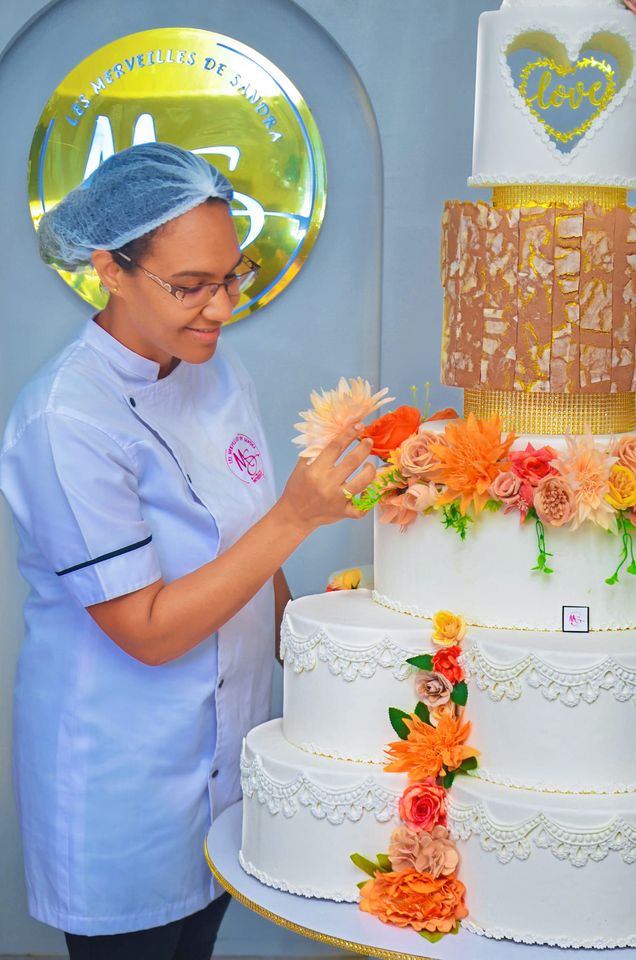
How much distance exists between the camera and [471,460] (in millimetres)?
1840

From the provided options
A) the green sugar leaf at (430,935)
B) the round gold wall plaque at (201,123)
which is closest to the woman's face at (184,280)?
the green sugar leaf at (430,935)

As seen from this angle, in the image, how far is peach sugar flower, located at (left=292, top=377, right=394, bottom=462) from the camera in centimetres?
192

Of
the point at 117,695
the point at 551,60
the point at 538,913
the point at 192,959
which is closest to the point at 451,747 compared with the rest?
the point at 538,913

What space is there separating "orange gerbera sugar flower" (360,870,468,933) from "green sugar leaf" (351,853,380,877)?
1.5 inches

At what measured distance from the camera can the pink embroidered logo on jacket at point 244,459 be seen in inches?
87.7

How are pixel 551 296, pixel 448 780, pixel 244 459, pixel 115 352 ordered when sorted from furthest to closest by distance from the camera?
pixel 244 459
pixel 115 352
pixel 551 296
pixel 448 780

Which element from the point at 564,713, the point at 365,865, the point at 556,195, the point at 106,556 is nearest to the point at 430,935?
the point at 365,865

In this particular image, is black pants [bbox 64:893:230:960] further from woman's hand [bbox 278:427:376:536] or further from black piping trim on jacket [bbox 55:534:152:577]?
woman's hand [bbox 278:427:376:536]

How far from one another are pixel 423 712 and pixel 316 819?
23 cm

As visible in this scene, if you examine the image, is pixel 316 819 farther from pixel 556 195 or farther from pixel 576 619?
pixel 556 195

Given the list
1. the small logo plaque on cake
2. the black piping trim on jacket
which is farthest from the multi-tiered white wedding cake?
the black piping trim on jacket

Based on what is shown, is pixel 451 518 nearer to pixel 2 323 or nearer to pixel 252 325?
pixel 252 325

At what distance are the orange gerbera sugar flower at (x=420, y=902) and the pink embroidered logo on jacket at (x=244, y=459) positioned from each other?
768mm

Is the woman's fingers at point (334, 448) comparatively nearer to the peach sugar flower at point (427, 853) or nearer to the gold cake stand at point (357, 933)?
the peach sugar flower at point (427, 853)
